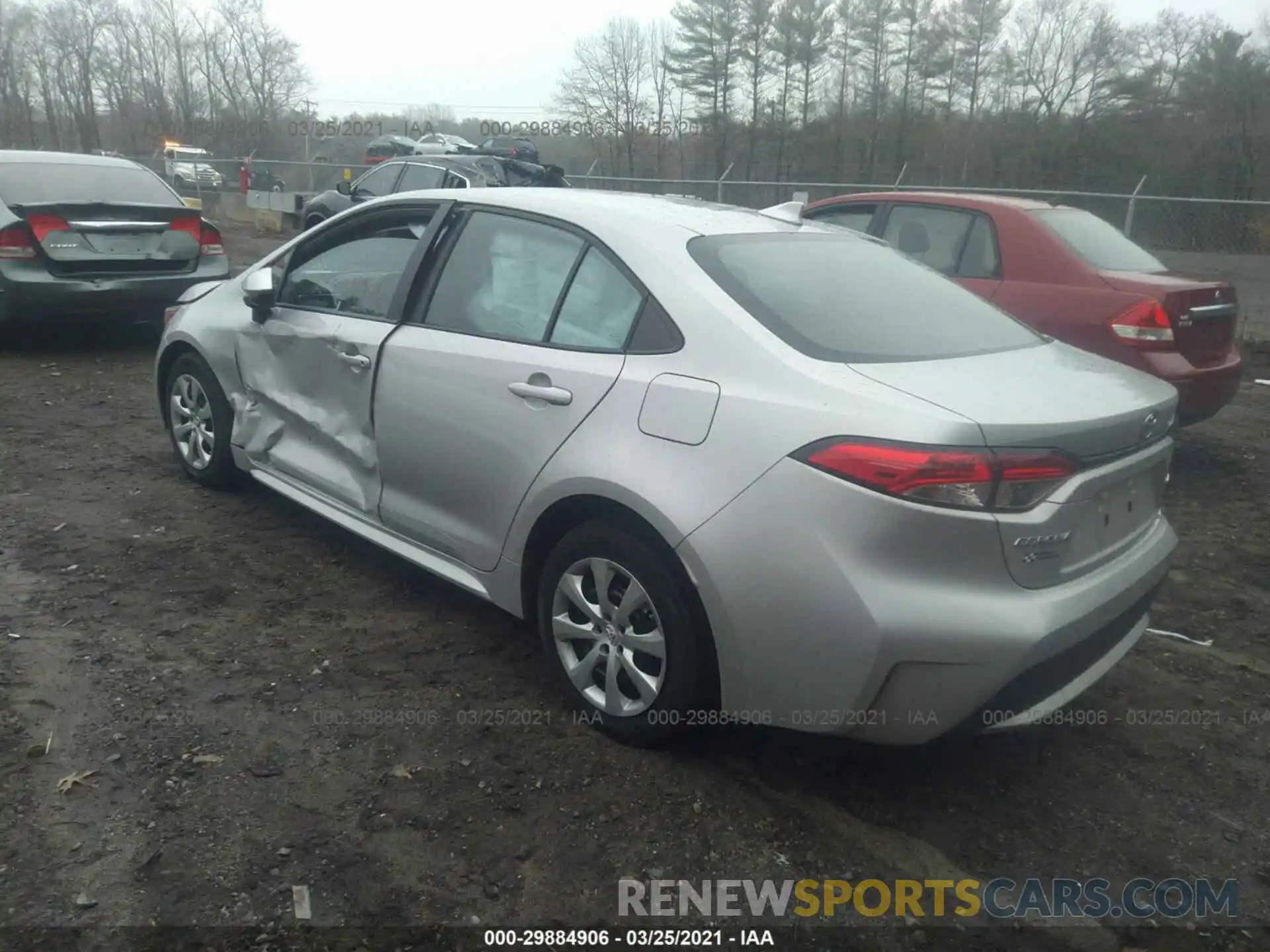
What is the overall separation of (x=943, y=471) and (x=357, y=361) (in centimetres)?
232

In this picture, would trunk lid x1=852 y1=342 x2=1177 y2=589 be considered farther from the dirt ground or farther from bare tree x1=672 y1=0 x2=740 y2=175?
bare tree x1=672 y1=0 x2=740 y2=175

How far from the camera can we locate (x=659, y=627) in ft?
9.37

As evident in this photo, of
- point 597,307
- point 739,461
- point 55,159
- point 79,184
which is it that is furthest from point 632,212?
point 55,159

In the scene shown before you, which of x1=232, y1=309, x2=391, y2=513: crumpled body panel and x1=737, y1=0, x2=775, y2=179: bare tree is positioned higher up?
x1=737, y1=0, x2=775, y2=179: bare tree

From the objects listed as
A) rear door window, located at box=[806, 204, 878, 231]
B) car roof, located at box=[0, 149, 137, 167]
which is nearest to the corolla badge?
rear door window, located at box=[806, 204, 878, 231]

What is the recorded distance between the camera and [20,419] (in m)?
→ 6.30

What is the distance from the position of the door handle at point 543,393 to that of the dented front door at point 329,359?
0.82 m

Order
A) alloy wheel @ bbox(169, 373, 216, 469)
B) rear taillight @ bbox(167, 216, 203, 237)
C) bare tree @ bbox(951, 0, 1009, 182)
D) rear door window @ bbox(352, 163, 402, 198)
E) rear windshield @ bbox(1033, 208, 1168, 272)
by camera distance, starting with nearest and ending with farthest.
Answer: alloy wheel @ bbox(169, 373, 216, 469)
rear windshield @ bbox(1033, 208, 1168, 272)
rear taillight @ bbox(167, 216, 203, 237)
rear door window @ bbox(352, 163, 402, 198)
bare tree @ bbox(951, 0, 1009, 182)

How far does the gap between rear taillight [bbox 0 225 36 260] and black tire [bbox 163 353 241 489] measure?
3086 millimetres

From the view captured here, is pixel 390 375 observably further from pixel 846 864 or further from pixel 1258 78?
pixel 1258 78

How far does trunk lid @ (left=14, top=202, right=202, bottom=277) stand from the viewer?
291 inches

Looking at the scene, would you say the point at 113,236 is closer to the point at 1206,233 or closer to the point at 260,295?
the point at 260,295

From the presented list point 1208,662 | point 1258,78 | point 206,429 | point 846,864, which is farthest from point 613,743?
point 1258,78

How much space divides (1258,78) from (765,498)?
83.2 feet
